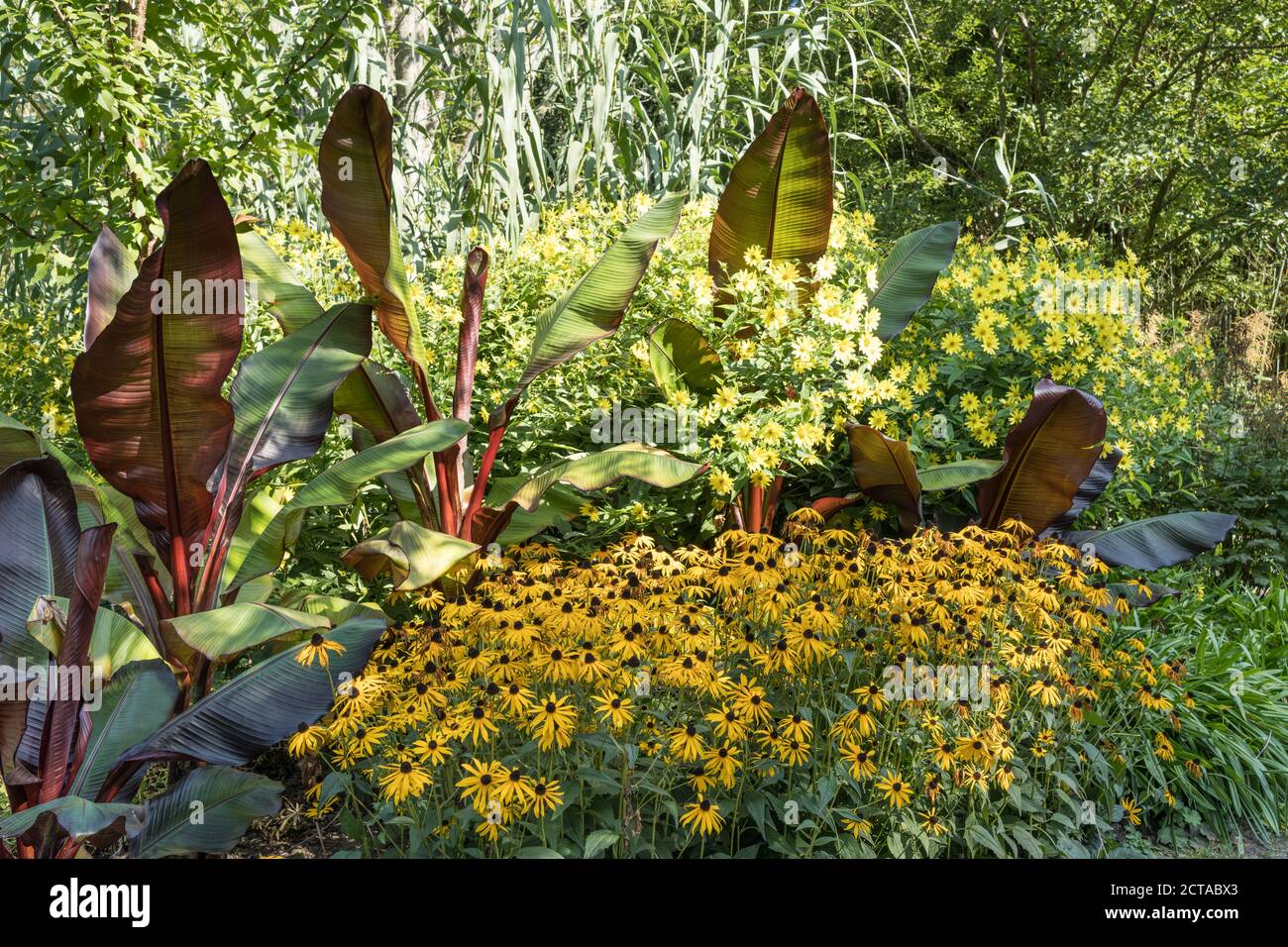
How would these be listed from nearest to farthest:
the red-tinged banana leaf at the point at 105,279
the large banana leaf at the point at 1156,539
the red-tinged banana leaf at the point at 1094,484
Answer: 1. the red-tinged banana leaf at the point at 105,279
2. the large banana leaf at the point at 1156,539
3. the red-tinged banana leaf at the point at 1094,484

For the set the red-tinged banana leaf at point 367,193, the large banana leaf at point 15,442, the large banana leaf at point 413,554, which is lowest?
the large banana leaf at point 413,554

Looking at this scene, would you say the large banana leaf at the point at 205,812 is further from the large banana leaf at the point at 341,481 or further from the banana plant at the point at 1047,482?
the banana plant at the point at 1047,482

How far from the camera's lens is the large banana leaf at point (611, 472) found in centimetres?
337

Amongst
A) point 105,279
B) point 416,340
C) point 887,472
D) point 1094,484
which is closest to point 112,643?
point 105,279

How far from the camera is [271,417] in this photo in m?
3.21

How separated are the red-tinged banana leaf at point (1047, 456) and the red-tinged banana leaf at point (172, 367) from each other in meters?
2.63

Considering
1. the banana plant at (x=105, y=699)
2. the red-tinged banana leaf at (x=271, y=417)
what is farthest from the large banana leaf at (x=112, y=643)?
the red-tinged banana leaf at (x=271, y=417)

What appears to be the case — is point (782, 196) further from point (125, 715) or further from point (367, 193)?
point (125, 715)

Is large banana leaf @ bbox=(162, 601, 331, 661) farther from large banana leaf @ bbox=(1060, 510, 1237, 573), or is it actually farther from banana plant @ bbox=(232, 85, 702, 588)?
large banana leaf @ bbox=(1060, 510, 1237, 573)

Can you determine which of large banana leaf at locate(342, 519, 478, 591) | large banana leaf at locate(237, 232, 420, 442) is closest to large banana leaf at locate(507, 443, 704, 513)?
large banana leaf at locate(342, 519, 478, 591)

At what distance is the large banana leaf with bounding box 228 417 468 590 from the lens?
3.20 m
